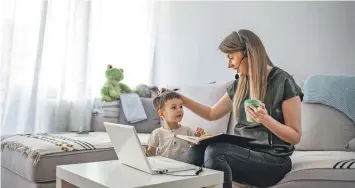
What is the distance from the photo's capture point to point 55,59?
93.0 inches

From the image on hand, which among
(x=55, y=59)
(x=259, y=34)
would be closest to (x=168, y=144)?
(x=55, y=59)

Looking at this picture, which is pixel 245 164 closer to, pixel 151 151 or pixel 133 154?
pixel 133 154

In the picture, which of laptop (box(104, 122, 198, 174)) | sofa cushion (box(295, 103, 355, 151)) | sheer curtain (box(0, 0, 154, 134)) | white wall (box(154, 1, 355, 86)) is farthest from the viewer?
white wall (box(154, 1, 355, 86))

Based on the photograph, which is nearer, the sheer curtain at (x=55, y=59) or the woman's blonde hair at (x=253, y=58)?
the woman's blonde hair at (x=253, y=58)

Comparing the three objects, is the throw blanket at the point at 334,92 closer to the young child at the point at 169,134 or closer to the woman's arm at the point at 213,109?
the woman's arm at the point at 213,109

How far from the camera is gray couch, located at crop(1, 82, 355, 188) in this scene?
4.55 ft

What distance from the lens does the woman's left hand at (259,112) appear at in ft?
4.37

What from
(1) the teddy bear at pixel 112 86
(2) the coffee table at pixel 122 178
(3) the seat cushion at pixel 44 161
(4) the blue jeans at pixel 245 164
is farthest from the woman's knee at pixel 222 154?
(1) the teddy bear at pixel 112 86

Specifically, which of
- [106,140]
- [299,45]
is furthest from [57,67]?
[299,45]

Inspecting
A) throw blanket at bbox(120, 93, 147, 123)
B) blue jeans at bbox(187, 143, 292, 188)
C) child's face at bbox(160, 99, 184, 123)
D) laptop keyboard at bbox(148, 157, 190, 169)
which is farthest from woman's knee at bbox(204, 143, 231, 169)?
throw blanket at bbox(120, 93, 147, 123)

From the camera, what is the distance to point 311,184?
137 centimetres

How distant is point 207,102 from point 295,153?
644 millimetres

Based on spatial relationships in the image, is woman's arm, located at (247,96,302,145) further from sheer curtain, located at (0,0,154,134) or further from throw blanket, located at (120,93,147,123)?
sheer curtain, located at (0,0,154,134)

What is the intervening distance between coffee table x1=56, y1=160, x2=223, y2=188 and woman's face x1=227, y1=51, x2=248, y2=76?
51 cm
